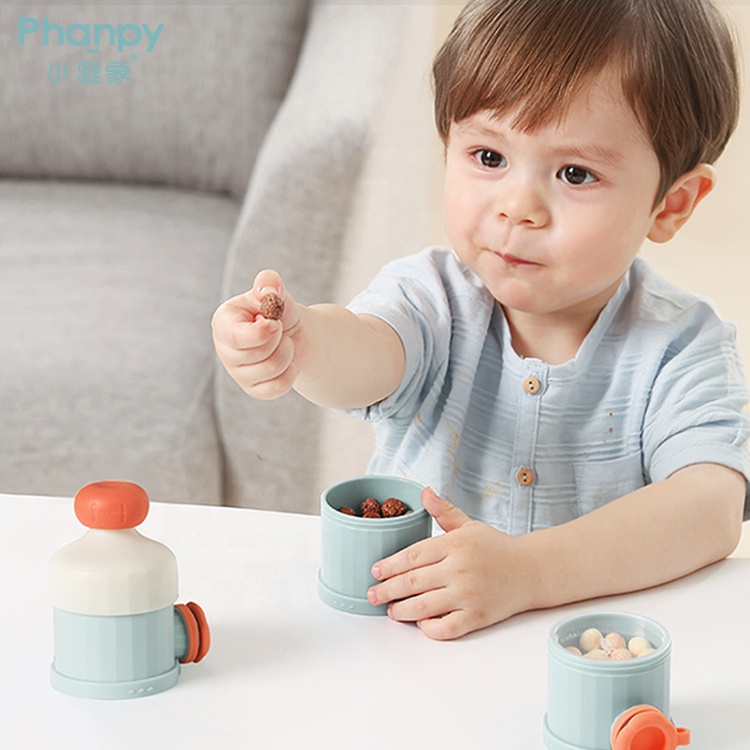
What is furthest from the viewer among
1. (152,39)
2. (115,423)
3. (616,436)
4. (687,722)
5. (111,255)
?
(152,39)

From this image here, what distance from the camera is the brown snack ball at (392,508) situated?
2.90ft

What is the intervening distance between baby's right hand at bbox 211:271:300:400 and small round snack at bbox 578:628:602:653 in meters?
0.27

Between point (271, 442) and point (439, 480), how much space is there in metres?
0.49

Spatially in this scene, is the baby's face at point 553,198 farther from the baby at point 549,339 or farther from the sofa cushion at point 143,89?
the sofa cushion at point 143,89

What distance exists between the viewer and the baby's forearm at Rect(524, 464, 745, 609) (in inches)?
34.6

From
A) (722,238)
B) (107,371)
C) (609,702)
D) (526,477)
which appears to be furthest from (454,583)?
(722,238)

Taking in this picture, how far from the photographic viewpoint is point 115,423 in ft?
5.12

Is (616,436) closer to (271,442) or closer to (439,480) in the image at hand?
(439,480)

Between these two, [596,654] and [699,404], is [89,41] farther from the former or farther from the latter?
[596,654]

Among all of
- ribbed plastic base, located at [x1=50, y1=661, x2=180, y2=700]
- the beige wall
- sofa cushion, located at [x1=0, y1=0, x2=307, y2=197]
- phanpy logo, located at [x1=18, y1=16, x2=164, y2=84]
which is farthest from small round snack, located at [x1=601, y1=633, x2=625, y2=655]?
the beige wall

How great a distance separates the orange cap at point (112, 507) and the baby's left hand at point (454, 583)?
188 mm

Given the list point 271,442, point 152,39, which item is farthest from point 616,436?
point 152,39

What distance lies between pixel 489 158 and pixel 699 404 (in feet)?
0.93

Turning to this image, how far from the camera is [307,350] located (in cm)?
96
